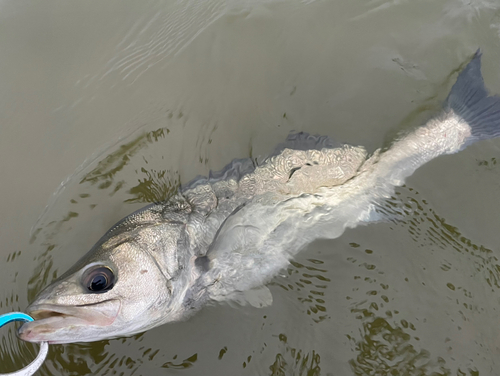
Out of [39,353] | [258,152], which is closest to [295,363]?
[39,353]

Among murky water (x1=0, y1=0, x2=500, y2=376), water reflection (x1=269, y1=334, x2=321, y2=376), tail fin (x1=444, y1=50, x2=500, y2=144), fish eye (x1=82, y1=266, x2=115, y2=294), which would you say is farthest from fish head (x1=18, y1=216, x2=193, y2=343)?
tail fin (x1=444, y1=50, x2=500, y2=144)

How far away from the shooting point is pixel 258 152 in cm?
355

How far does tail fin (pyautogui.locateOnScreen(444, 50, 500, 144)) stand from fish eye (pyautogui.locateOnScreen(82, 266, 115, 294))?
3.50 meters

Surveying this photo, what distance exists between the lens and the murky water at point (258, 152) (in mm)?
2697

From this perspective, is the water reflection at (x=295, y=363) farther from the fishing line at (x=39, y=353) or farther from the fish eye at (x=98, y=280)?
the fishing line at (x=39, y=353)

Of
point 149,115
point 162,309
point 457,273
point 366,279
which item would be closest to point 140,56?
point 149,115

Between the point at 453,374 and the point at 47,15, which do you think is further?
the point at 47,15

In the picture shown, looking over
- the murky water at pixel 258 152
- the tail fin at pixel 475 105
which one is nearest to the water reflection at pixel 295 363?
the murky water at pixel 258 152

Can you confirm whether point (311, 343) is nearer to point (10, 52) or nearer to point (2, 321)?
point (2, 321)

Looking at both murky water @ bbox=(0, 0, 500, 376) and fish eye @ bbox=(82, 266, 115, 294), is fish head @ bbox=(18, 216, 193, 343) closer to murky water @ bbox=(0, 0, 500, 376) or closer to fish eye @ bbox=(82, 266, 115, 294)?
fish eye @ bbox=(82, 266, 115, 294)

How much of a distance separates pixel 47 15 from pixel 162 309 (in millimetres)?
4094

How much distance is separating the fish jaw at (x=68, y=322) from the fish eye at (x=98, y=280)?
0.37 ft

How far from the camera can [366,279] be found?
2.90m

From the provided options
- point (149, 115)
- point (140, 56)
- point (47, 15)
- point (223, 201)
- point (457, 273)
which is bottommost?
point (457, 273)
